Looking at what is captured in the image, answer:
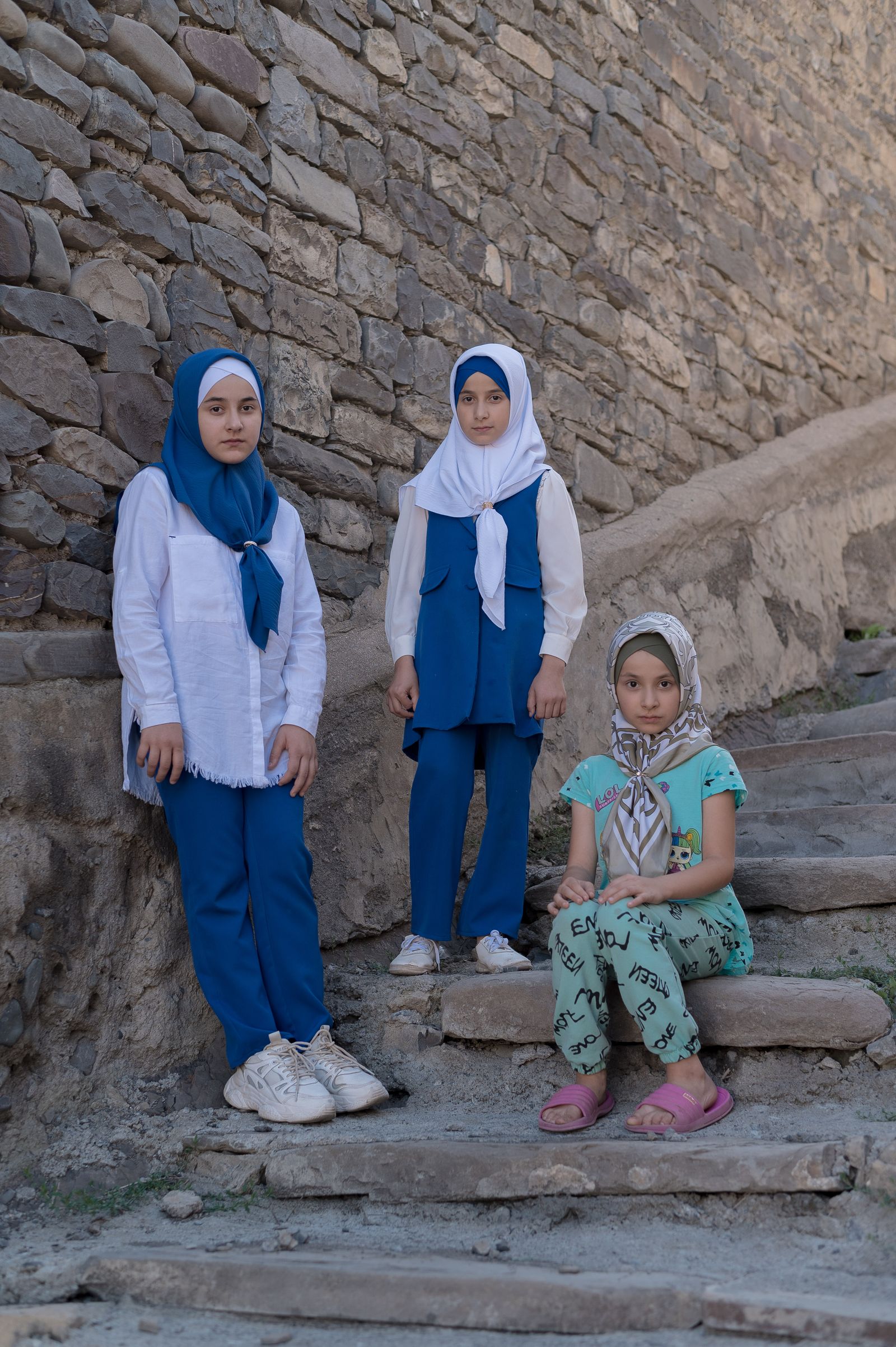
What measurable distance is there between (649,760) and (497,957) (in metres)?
0.57

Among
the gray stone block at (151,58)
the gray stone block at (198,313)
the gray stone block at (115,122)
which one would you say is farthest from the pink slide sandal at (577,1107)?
the gray stone block at (151,58)

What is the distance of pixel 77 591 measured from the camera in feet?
8.13

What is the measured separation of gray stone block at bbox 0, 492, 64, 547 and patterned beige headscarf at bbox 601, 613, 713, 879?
1.13 meters

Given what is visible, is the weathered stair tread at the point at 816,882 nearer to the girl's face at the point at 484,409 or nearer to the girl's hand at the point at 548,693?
the girl's hand at the point at 548,693

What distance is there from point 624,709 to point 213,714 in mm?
808

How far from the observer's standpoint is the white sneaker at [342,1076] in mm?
2320

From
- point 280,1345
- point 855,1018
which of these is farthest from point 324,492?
point 280,1345

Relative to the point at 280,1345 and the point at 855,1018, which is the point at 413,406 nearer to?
the point at 855,1018

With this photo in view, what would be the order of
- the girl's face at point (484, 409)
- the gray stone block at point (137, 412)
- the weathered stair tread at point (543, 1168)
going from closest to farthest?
1. the weathered stair tread at point (543, 1168)
2. the gray stone block at point (137, 412)
3. the girl's face at point (484, 409)

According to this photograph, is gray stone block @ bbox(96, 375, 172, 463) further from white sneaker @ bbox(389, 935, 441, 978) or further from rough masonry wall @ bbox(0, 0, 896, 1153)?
white sneaker @ bbox(389, 935, 441, 978)

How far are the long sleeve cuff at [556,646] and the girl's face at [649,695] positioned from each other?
39 centimetres

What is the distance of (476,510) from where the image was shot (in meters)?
2.91

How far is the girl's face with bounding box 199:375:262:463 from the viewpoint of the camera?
2.56 meters

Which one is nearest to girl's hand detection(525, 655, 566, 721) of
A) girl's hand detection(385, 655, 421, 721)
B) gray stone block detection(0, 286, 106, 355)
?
girl's hand detection(385, 655, 421, 721)
